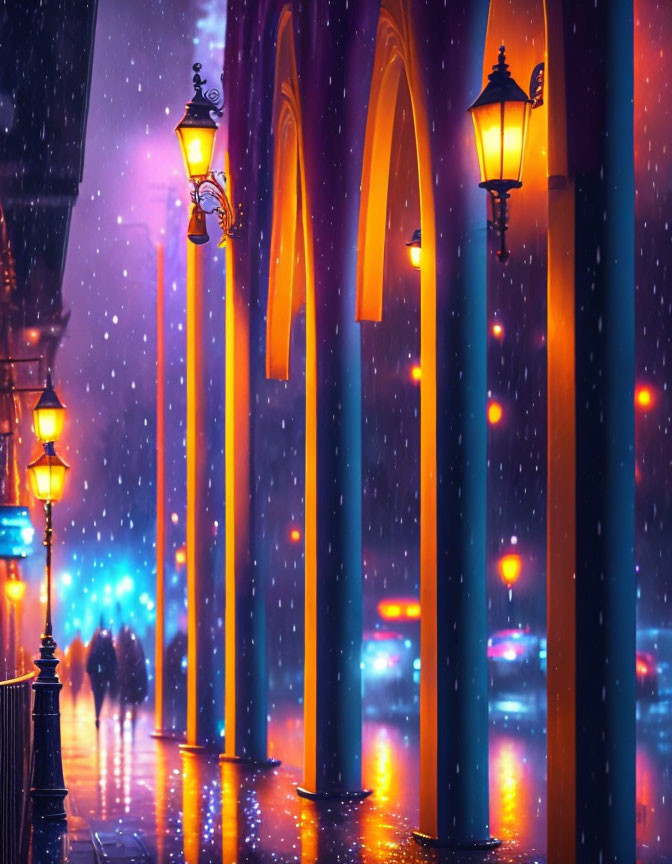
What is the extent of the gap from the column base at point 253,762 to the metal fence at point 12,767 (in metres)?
5.95

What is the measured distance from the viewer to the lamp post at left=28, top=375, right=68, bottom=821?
1464 centimetres

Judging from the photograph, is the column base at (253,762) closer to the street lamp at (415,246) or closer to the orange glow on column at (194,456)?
the orange glow on column at (194,456)

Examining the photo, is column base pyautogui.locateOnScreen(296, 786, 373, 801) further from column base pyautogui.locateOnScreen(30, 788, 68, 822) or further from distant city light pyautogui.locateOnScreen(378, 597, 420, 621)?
distant city light pyautogui.locateOnScreen(378, 597, 420, 621)

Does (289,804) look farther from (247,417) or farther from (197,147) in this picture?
(197,147)

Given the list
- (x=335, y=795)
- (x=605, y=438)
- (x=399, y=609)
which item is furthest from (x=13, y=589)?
(x=605, y=438)

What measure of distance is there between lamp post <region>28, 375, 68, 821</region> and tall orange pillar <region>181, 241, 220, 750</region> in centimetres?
579

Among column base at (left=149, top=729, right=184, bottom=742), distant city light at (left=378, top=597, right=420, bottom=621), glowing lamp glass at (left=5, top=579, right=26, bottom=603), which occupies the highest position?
glowing lamp glass at (left=5, top=579, right=26, bottom=603)

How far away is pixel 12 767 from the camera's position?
37.2 ft

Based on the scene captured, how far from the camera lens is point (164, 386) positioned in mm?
25812

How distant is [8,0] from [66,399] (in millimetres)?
38887

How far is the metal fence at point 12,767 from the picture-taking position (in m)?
10.4

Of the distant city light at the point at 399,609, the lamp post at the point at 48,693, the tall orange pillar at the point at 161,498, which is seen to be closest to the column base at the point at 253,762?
the lamp post at the point at 48,693

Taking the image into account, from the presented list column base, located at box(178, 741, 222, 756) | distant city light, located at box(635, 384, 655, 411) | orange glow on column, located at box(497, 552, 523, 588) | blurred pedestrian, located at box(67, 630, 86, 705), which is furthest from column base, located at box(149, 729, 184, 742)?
distant city light, located at box(635, 384, 655, 411)

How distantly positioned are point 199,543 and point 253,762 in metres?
4.04
